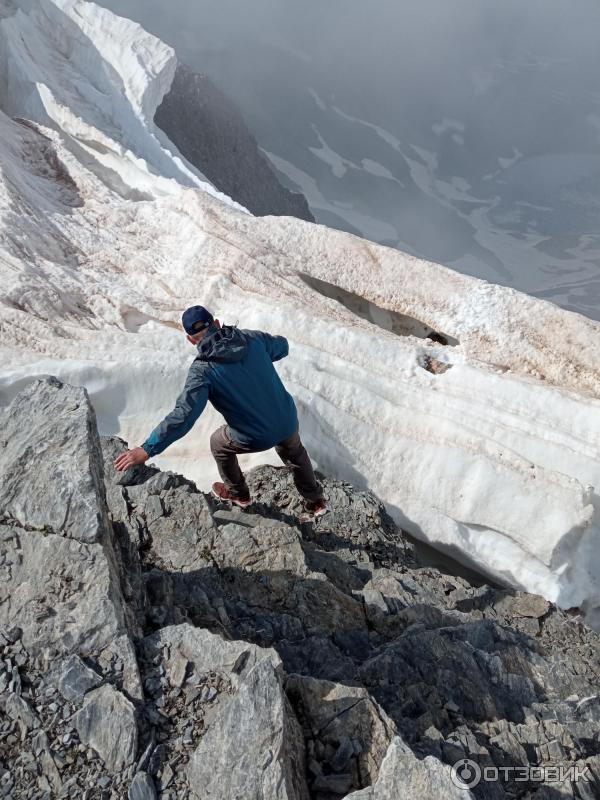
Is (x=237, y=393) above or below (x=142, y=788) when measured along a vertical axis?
above

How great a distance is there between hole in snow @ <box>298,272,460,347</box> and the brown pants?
3745 millimetres

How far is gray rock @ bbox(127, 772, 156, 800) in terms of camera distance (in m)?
2.51

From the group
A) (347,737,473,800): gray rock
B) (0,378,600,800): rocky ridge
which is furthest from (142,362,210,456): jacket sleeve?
(347,737,473,800): gray rock

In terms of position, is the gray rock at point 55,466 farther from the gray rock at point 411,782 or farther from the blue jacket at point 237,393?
the gray rock at point 411,782

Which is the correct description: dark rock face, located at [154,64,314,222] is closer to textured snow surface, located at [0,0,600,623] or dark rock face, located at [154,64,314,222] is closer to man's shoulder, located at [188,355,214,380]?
textured snow surface, located at [0,0,600,623]

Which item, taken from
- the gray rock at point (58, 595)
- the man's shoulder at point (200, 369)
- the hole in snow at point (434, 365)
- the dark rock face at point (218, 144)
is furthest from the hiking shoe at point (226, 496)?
the dark rock face at point (218, 144)

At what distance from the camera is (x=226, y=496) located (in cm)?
→ 559

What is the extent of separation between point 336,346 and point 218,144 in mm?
22113

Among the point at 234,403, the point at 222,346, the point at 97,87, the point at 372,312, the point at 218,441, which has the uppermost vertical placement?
the point at 97,87

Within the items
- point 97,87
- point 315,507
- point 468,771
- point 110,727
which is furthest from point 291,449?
point 97,87

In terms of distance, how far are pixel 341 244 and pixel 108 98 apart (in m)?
6.17

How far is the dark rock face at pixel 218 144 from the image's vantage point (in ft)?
84.6

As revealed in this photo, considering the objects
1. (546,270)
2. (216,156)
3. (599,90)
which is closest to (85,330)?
(216,156)

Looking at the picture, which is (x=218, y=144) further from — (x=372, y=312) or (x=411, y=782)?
(x=411, y=782)
